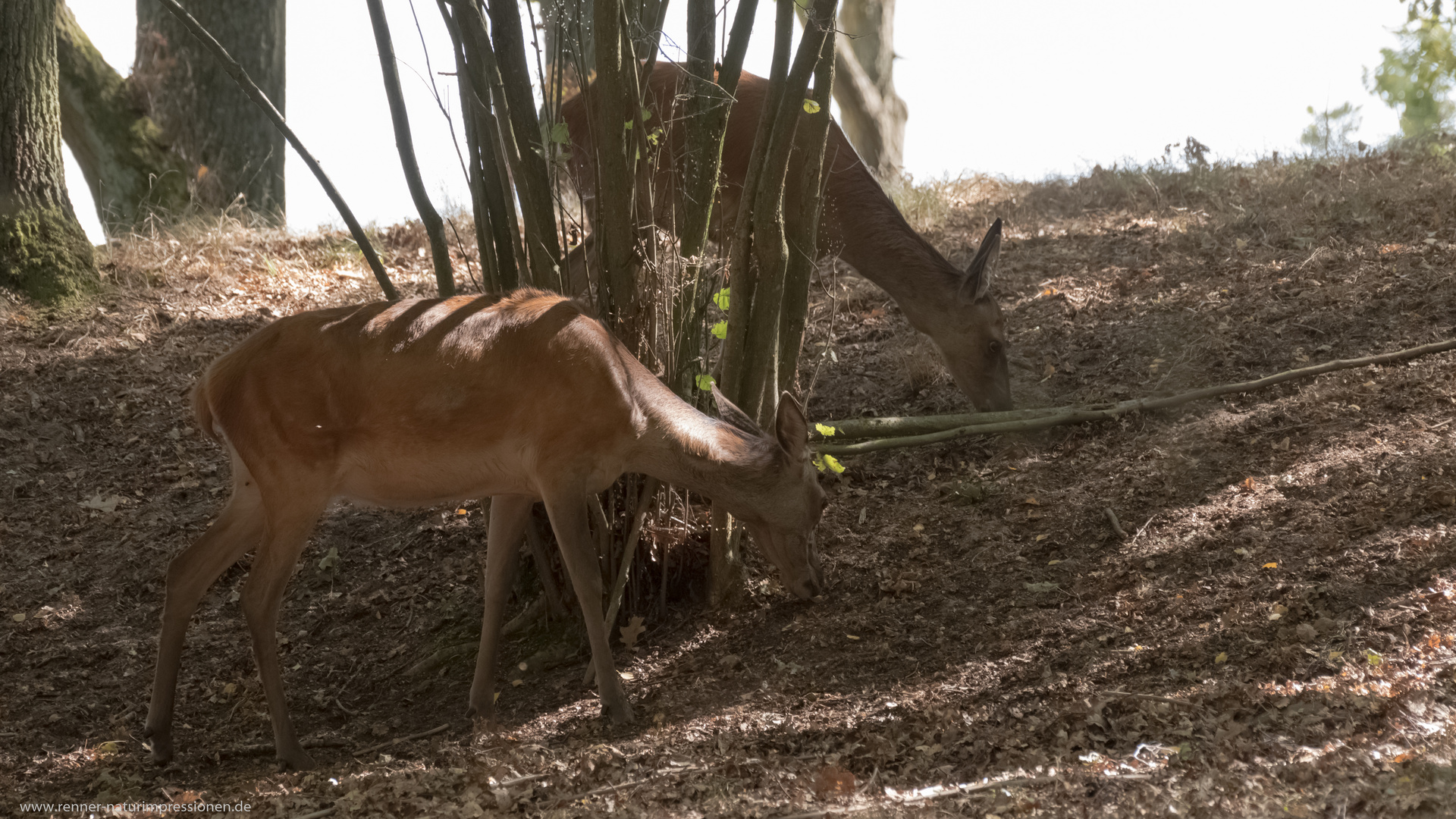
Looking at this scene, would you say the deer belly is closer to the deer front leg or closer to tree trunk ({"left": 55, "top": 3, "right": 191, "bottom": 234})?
the deer front leg

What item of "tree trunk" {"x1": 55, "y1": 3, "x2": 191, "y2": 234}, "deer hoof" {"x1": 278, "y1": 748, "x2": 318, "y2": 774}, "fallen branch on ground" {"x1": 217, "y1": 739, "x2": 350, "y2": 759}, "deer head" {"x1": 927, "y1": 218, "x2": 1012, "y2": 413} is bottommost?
"fallen branch on ground" {"x1": 217, "y1": 739, "x2": 350, "y2": 759}

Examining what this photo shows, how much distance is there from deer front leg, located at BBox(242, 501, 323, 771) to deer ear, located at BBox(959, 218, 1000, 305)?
4660 millimetres

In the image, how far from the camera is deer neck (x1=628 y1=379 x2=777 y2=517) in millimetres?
4332

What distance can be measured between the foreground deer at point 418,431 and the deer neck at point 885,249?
3.31m

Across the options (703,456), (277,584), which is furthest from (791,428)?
(277,584)

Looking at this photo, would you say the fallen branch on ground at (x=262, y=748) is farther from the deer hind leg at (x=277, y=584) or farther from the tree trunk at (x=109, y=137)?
the tree trunk at (x=109, y=137)

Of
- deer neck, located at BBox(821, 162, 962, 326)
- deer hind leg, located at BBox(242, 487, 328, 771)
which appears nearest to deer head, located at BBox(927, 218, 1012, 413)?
deer neck, located at BBox(821, 162, 962, 326)

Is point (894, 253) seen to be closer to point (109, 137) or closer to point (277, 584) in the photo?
point (277, 584)

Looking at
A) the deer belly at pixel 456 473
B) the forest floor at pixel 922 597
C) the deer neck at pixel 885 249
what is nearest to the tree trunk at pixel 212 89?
the forest floor at pixel 922 597

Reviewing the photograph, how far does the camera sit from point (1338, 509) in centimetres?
458

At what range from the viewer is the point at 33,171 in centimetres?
784

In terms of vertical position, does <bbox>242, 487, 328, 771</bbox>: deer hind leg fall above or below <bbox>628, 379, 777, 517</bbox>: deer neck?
below

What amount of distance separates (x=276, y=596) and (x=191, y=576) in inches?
18.1

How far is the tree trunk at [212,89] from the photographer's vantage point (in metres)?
10.5
